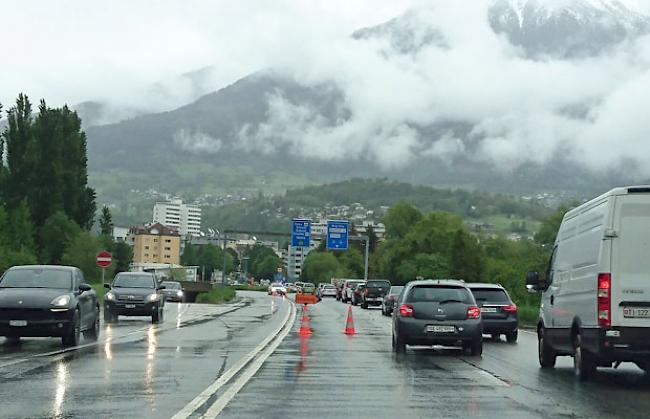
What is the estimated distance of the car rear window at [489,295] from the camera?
27.7 meters

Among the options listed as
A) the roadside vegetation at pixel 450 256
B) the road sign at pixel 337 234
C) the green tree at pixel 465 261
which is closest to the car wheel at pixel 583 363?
the roadside vegetation at pixel 450 256

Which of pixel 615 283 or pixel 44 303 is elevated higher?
pixel 615 283

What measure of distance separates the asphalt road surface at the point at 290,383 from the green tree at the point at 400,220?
12577cm

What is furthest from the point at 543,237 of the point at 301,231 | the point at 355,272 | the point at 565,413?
the point at 565,413

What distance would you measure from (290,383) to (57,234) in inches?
2335

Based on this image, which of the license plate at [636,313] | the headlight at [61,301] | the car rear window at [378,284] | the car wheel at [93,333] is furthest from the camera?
the car rear window at [378,284]

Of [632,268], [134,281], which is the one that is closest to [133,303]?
[134,281]

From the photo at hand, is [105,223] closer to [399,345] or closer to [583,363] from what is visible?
[399,345]

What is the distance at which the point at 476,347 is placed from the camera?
20.5 metres

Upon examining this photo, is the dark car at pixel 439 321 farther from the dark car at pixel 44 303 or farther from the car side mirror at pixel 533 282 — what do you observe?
the dark car at pixel 44 303

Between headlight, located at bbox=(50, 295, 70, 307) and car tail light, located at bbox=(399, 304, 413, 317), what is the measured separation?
6.77 m

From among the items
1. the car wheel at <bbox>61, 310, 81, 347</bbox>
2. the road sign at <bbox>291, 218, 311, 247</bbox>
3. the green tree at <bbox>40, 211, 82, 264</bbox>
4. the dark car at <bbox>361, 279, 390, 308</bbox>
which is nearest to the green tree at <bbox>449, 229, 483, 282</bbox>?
the road sign at <bbox>291, 218, 311, 247</bbox>

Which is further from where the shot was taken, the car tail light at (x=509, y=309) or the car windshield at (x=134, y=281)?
the car windshield at (x=134, y=281)

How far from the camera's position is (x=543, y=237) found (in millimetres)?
134375
